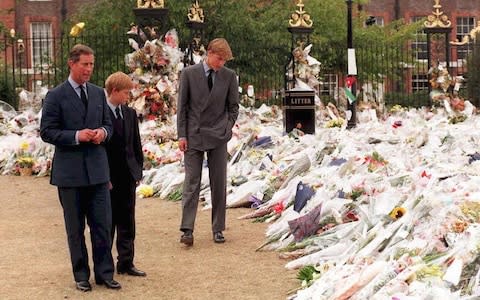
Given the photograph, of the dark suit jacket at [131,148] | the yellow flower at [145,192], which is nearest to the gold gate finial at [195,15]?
the yellow flower at [145,192]

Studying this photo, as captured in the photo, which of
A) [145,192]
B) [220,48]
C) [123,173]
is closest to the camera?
[123,173]

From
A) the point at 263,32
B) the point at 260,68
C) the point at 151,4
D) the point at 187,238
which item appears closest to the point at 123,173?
the point at 187,238

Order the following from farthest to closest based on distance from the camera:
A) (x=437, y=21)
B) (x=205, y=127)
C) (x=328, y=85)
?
1. (x=328, y=85)
2. (x=437, y=21)
3. (x=205, y=127)

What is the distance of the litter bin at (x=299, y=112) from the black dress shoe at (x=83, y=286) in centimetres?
1042

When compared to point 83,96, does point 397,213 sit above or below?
below

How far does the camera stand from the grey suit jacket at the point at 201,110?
384 inches

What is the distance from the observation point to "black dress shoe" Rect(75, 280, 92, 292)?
7.73 metres

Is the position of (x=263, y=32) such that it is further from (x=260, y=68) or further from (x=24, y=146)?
(x=24, y=146)

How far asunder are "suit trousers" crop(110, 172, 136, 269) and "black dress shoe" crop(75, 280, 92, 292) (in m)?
0.65

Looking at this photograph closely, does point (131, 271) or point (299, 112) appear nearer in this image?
point (131, 271)

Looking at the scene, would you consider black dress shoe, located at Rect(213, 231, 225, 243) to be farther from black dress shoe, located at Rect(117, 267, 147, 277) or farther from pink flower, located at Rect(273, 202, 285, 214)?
black dress shoe, located at Rect(117, 267, 147, 277)

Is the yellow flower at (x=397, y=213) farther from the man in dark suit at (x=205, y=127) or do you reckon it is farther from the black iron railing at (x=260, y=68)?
the black iron railing at (x=260, y=68)

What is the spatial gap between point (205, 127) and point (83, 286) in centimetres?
251

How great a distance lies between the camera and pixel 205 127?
9.78m
